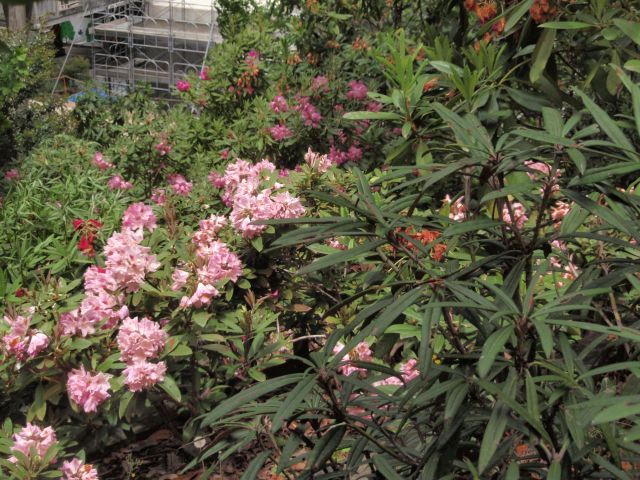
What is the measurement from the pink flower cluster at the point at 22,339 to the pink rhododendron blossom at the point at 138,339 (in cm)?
24

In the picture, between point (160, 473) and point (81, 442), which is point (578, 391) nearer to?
point (81, 442)

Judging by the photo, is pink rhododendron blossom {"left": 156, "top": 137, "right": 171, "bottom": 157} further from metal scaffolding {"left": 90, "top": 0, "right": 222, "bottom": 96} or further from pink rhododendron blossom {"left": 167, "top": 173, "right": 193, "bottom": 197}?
metal scaffolding {"left": 90, "top": 0, "right": 222, "bottom": 96}

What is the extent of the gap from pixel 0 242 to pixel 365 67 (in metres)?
2.81

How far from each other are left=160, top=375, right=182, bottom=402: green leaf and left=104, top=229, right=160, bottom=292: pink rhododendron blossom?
309 millimetres

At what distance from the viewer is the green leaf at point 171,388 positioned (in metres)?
2.34

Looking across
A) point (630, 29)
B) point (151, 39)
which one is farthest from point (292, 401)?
point (151, 39)

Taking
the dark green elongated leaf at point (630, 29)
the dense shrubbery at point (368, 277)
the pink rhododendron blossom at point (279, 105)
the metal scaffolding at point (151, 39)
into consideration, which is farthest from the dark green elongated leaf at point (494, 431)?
the metal scaffolding at point (151, 39)

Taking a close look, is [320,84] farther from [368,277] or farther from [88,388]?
[368,277]

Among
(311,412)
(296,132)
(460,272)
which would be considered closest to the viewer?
(460,272)

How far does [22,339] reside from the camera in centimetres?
231

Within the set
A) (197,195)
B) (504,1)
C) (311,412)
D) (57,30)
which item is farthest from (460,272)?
(57,30)

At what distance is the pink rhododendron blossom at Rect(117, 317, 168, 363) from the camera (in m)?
2.32

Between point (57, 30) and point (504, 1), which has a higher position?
point (504, 1)

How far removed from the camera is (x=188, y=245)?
254 centimetres
